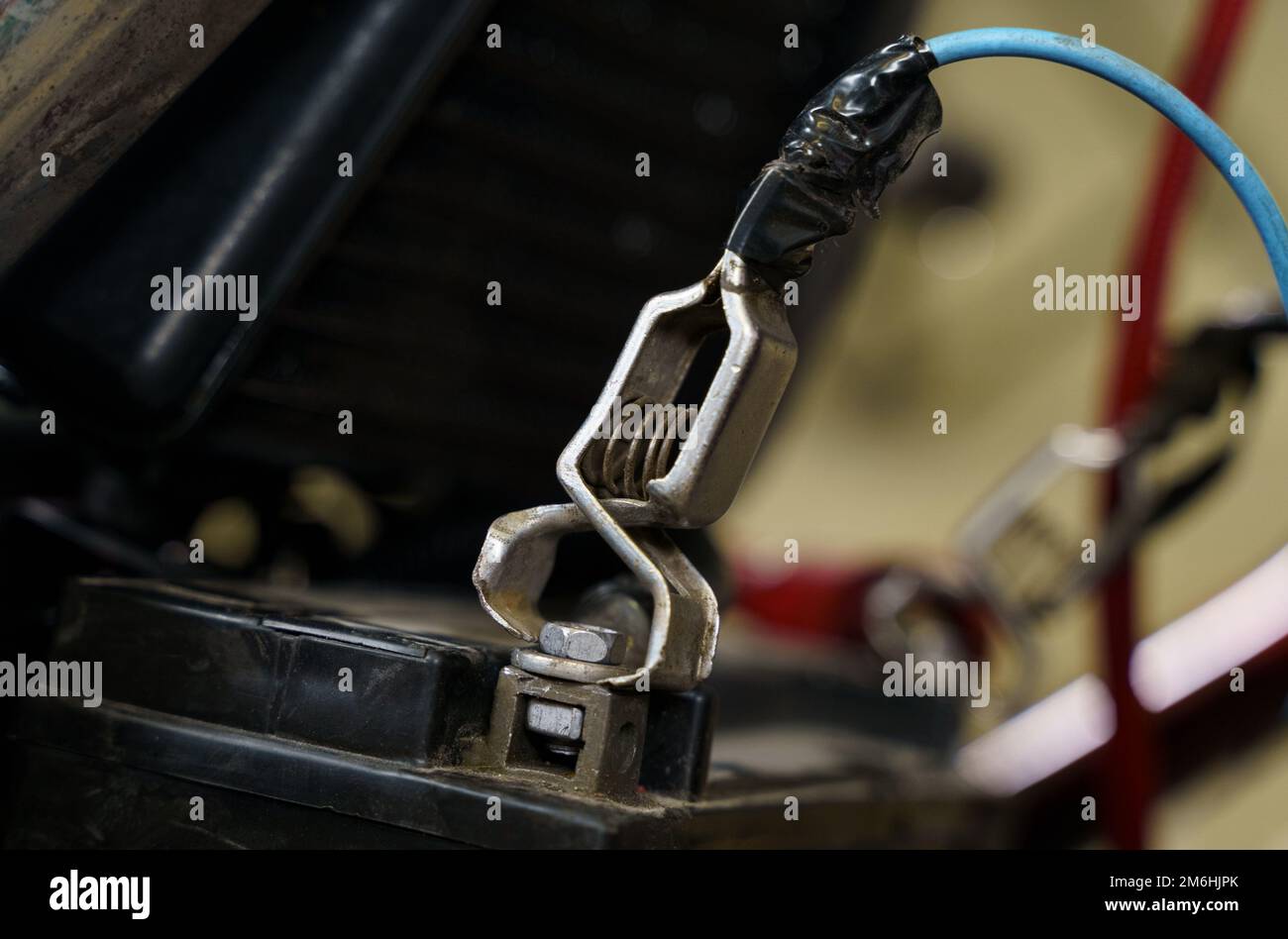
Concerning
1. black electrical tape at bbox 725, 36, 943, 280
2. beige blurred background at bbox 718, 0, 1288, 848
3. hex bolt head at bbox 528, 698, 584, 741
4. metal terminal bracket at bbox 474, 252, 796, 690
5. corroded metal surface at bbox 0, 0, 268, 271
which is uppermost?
beige blurred background at bbox 718, 0, 1288, 848

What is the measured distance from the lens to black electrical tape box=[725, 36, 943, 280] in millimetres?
417

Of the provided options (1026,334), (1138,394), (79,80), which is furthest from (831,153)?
(1026,334)

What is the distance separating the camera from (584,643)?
43 cm

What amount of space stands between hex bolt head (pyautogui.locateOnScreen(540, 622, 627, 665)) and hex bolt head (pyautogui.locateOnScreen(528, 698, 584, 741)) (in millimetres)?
17

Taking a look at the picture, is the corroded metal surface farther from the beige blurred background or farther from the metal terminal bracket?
the beige blurred background

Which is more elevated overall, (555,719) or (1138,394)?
(1138,394)

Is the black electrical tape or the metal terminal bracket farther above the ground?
the black electrical tape

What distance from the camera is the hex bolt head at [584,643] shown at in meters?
0.42

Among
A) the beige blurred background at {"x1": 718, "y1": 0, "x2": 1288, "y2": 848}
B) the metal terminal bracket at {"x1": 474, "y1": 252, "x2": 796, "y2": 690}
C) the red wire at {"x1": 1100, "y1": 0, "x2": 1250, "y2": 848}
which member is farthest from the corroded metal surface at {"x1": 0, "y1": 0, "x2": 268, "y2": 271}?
the beige blurred background at {"x1": 718, "y1": 0, "x2": 1288, "y2": 848}

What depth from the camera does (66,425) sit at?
566 millimetres

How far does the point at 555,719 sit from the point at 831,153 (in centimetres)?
22

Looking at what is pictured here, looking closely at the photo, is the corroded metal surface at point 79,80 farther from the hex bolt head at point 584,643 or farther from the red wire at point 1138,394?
the red wire at point 1138,394

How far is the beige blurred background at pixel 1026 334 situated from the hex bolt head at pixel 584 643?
1.32m

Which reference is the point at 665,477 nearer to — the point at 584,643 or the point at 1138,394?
the point at 584,643
